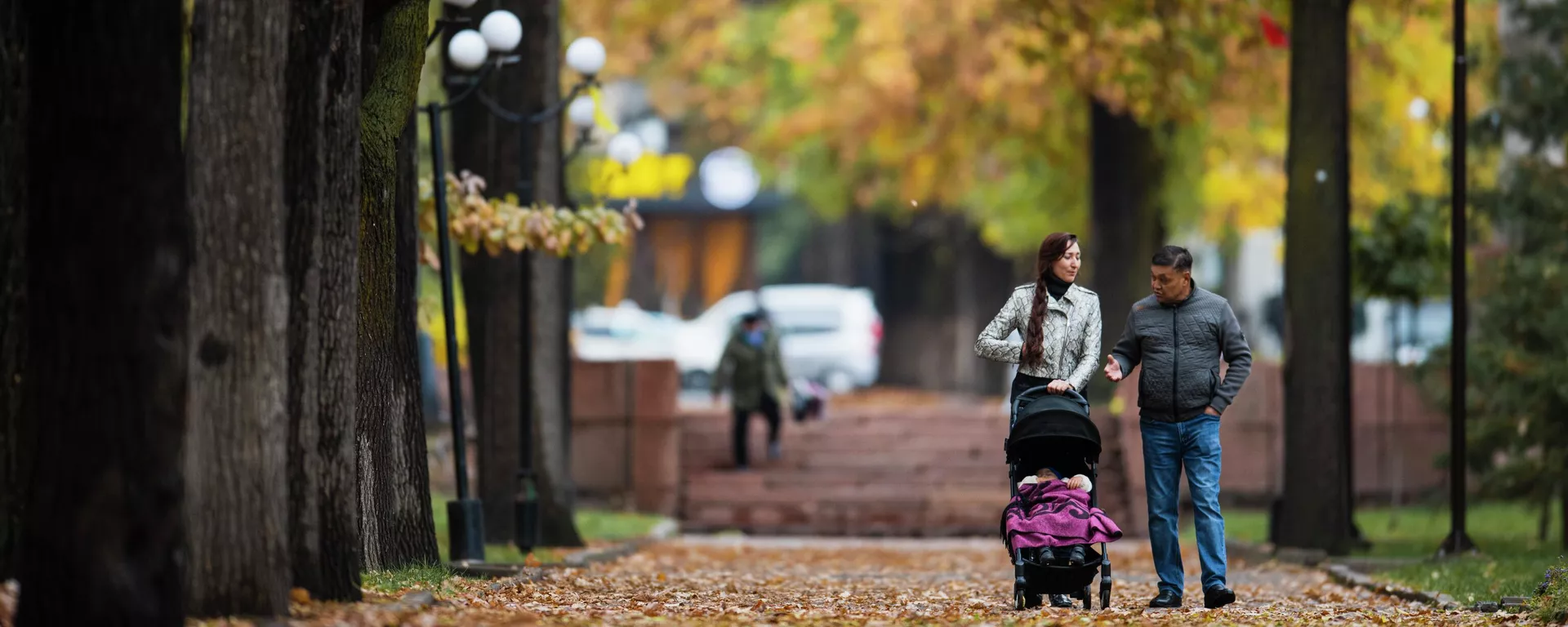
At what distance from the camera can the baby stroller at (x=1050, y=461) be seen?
34.7ft

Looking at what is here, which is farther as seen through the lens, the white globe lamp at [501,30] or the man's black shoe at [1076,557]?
the white globe lamp at [501,30]

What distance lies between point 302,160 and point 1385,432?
18.5m

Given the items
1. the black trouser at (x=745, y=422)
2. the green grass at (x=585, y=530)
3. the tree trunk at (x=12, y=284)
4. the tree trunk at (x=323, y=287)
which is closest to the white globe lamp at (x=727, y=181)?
the black trouser at (x=745, y=422)

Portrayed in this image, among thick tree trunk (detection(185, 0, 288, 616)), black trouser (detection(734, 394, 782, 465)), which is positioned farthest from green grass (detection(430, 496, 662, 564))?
thick tree trunk (detection(185, 0, 288, 616))

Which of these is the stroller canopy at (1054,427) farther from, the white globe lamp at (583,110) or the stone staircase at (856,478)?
the stone staircase at (856,478)

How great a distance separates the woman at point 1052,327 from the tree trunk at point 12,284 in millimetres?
4323

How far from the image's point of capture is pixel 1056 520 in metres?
10.8

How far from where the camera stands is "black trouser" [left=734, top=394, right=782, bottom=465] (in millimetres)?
24797

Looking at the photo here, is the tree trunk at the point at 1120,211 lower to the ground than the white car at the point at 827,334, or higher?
higher

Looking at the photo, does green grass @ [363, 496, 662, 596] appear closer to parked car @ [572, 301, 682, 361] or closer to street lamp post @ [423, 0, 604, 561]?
street lamp post @ [423, 0, 604, 561]

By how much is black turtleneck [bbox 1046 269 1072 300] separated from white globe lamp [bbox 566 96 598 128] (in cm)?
773

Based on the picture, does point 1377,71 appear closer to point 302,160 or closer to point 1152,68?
point 1152,68

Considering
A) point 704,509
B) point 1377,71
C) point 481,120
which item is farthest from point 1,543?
point 1377,71

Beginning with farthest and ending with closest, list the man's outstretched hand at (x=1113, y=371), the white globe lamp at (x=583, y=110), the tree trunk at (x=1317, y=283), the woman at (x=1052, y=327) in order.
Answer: the white globe lamp at (x=583, y=110) < the tree trunk at (x=1317, y=283) < the woman at (x=1052, y=327) < the man's outstretched hand at (x=1113, y=371)
